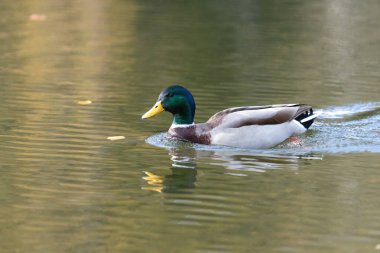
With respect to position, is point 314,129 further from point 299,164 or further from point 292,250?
point 292,250

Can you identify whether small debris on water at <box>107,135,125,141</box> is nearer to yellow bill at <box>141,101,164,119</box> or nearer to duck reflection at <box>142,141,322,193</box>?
yellow bill at <box>141,101,164,119</box>

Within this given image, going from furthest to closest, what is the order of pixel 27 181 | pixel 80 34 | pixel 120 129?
pixel 80 34
pixel 120 129
pixel 27 181

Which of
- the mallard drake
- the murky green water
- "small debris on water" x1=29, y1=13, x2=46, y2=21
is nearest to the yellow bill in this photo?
the mallard drake

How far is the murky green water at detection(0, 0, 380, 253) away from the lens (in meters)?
8.99

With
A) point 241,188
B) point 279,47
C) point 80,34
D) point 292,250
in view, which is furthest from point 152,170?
point 80,34

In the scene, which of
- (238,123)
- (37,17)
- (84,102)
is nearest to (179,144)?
(238,123)

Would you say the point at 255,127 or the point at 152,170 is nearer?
the point at 152,170

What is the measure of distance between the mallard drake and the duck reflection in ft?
0.74

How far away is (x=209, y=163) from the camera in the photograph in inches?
471

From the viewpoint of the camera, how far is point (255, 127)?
12906 mm

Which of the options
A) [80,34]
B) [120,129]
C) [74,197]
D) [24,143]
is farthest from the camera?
[80,34]

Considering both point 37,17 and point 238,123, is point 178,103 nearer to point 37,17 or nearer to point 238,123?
point 238,123

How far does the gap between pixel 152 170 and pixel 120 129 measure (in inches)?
85.2

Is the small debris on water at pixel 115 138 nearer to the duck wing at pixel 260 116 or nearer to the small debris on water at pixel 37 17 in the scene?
the duck wing at pixel 260 116
